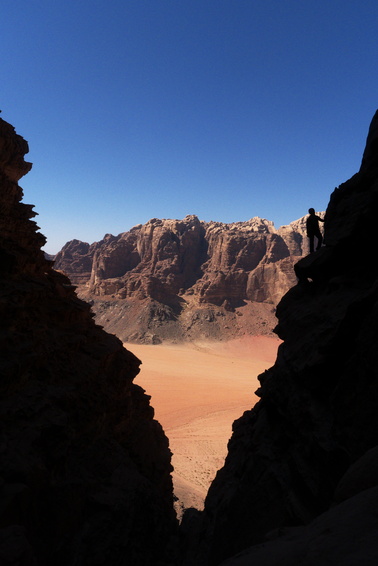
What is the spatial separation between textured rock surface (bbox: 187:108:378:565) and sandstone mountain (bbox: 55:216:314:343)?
164 ft

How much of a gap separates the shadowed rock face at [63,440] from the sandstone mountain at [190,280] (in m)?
47.3

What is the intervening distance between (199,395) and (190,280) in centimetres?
4702

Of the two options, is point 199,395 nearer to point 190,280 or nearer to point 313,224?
point 313,224

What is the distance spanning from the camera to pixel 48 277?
437 inches

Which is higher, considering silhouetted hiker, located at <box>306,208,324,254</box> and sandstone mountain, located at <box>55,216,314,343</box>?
sandstone mountain, located at <box>55,216,314,343</box>

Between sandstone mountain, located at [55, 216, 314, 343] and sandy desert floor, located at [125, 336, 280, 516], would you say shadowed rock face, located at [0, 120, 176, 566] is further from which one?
sandstone mountain, located at [55, 216, 314, 343]

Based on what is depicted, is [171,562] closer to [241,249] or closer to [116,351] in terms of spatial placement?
[116,351]

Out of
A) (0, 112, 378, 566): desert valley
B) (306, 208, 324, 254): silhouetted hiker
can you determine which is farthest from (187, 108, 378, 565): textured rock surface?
(306, 208, 324, 254): silhouetted hiker

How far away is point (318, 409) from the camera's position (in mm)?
6340

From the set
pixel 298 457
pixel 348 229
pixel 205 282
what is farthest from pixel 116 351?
pixel 205 282

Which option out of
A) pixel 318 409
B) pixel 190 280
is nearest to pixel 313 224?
pixel 318 409

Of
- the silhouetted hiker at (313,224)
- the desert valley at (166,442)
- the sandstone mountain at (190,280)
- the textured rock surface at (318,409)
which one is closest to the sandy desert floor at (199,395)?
the desert valley at (166,442)

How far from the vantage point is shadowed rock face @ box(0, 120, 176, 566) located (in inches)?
226

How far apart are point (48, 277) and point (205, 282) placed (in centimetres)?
5786
